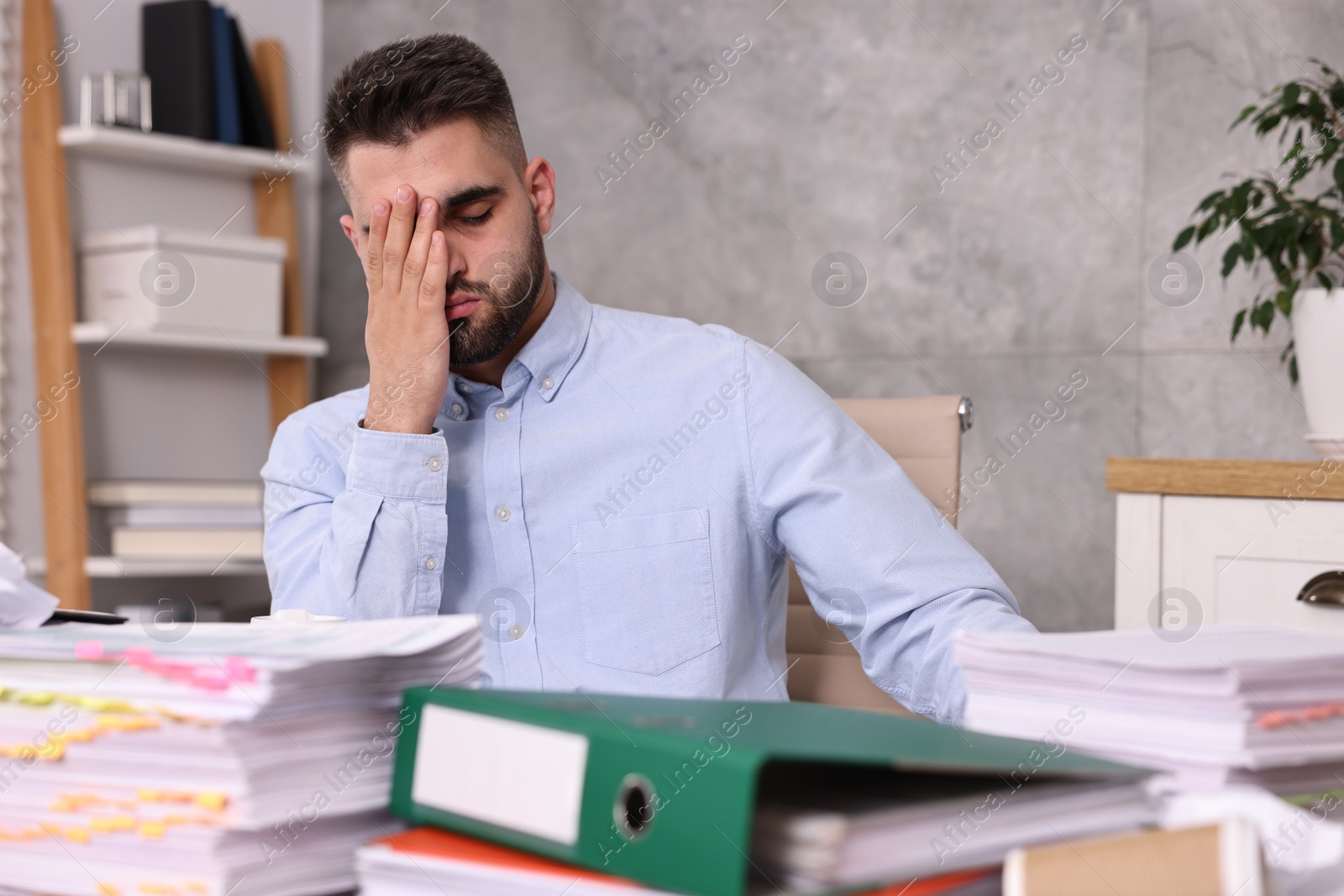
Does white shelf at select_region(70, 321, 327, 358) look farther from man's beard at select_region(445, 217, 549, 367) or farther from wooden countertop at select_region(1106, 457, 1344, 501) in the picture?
wooden countertop at select_region(1106, 457, 1344, 501)

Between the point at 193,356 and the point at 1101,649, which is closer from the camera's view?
the point at 1101,649

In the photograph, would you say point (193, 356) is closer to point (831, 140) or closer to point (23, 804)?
point (831, 140)

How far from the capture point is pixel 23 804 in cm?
53

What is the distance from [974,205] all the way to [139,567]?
1804mm

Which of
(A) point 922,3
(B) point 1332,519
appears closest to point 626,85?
(A) point 922,3

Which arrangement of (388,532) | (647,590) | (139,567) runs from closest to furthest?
(388,532), (647,590), (139,567)

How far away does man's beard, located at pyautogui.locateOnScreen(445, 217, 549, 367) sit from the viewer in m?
1.30

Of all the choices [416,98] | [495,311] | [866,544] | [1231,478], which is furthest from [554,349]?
[1231,478]

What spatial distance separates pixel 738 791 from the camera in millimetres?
381

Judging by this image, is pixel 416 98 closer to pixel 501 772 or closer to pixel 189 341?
pixel 501 772

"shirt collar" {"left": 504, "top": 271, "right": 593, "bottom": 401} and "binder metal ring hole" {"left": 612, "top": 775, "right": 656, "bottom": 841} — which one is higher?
"shirt collar" {"left": 504, "top": 271, "right": 593, "bottom": 401}

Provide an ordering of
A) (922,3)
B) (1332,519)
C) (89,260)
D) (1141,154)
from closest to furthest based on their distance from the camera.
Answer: (1332,519) → (1141,154) → (922,3) → (89,260)

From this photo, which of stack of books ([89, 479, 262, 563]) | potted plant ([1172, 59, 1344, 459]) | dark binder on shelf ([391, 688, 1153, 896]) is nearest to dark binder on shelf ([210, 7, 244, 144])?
stack of books ([89, 479, 262, 563])

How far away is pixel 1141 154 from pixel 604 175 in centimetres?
117
